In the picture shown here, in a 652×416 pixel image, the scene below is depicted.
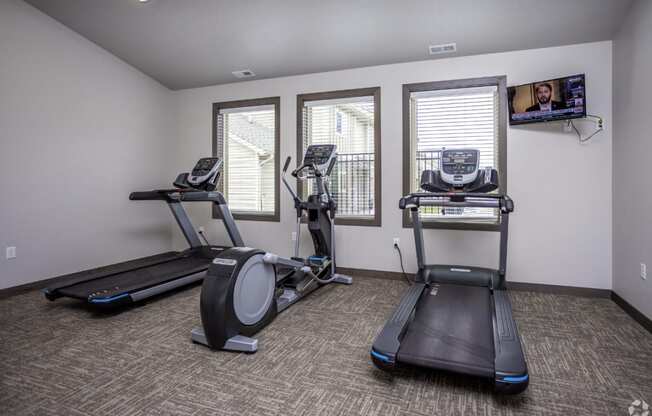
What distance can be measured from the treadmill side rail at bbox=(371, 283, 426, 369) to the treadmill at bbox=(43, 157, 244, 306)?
2256mm

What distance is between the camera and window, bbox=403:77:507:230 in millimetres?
3834

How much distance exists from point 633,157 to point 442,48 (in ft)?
6.73

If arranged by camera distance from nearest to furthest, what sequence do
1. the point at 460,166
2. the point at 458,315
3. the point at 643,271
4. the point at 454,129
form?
the point at 458,315, the point at 643,271, the point at 460,166, the point at 454,129

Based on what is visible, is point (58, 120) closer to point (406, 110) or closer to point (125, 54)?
point (125, 54)

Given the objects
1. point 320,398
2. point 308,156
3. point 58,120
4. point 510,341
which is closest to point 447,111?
point 308,156

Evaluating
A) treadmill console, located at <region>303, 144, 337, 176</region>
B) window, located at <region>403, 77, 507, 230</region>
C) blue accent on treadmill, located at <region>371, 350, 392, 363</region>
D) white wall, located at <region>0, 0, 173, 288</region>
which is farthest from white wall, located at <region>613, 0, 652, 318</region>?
white wall, located at <region>0, 0, 173, 288</region>

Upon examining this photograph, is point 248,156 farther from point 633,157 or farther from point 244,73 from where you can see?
point 633,157

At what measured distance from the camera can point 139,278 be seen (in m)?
3.46

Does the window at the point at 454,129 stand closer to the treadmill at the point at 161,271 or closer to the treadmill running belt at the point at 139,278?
the treadmill at the point at 161,271

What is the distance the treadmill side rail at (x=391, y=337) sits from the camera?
190 centimetres

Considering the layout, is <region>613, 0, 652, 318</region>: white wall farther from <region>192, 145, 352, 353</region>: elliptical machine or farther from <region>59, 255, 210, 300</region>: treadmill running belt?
<region>59, 255, 210, 300</region>: treadmill running belt

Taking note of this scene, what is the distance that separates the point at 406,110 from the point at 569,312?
2.64 metres

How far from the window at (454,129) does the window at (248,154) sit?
188 cm

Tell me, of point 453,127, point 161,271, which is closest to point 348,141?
point 453,127
